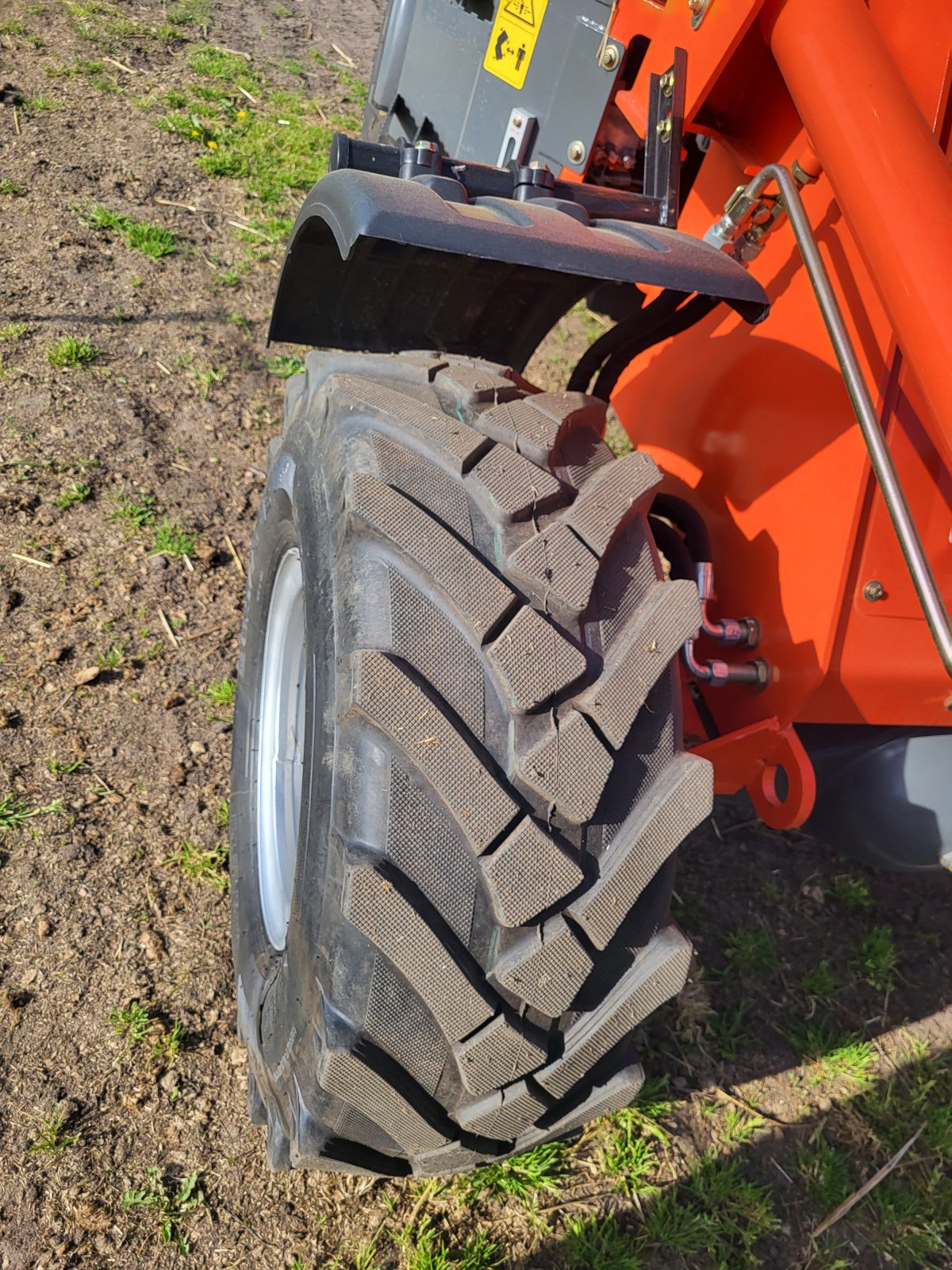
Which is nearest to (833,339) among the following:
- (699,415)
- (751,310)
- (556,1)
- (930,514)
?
(751,310)

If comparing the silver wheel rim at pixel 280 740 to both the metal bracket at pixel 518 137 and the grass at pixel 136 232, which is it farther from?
the grass at pixel 136 232

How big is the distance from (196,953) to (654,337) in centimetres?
156

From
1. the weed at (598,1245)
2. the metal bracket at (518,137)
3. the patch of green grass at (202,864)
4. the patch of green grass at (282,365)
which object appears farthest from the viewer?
the patch of green grass at (282,365)

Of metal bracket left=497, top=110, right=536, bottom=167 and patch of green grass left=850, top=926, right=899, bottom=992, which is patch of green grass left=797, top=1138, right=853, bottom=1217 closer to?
patch of green grass left=850, top=926, right=899, bottom=992

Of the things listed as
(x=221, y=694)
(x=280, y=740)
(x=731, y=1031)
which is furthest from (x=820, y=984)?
(x=221, y=694)

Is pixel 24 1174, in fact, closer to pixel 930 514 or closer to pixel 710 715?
pixel 710 715

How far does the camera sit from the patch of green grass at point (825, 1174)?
203 centimetres

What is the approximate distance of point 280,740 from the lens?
2113 millimetres

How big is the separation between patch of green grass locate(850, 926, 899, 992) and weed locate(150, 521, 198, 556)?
6.83 feet

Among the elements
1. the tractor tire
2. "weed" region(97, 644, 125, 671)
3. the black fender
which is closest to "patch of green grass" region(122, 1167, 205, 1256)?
the tractor tire

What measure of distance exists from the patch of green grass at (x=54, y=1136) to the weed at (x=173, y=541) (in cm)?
146

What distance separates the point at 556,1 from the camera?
2062 millimetres

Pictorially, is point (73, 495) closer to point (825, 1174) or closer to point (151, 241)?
point (151, 241)

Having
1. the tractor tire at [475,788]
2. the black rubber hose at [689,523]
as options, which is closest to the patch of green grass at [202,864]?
the tractor tire at [475,788]
